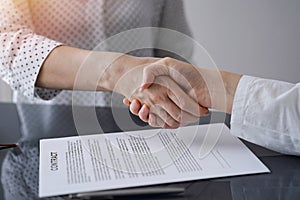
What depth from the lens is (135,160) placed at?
2.38 ft

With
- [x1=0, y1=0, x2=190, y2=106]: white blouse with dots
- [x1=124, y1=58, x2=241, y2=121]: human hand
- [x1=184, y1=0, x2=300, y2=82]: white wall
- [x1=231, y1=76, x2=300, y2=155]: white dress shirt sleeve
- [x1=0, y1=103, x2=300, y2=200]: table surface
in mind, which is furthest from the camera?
[x1=184, y1=0, x2=300, y2=82]: white wall

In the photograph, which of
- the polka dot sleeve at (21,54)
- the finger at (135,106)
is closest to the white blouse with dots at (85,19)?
the polka dot sleeve at (21,54)

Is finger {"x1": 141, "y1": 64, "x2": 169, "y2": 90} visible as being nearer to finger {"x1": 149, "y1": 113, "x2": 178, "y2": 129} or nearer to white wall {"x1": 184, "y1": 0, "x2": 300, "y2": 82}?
finger {"x1": 149, "y1": 113, "x2": 178, "y2": 129}

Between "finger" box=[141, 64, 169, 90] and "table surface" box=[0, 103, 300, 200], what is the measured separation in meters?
0.09

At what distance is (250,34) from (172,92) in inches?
32.2

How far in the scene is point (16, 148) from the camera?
806 millimetres

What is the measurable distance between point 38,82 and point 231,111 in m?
0.43

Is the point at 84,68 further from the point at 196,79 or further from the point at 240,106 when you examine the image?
the point at 240,106

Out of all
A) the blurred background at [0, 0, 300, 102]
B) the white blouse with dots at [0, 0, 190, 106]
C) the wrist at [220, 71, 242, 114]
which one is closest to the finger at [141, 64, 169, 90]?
the wrist at [220, 71, 242, 114]

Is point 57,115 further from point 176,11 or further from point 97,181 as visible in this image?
point 176,11

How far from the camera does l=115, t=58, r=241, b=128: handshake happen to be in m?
0.87

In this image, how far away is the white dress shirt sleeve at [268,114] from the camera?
74 cm

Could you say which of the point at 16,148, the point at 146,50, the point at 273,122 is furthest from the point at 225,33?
the point at 16,148

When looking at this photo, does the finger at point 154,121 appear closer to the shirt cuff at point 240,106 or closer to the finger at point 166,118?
the finger at point 166,118
